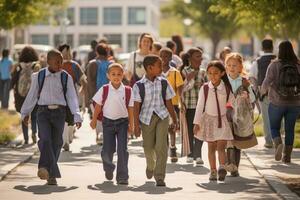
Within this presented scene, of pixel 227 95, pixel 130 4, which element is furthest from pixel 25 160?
pixel 130 4

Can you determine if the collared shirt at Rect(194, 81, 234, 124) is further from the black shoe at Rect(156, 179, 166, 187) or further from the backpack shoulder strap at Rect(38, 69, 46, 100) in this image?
the backpack shoulder strap at Rect(38, 69, 46, 100)

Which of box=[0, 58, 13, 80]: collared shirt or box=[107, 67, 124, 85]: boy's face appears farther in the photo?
box=[0, 58, 13, 80]: collared shirt

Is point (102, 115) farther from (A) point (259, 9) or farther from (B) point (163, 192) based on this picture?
(A) point (259, 9)

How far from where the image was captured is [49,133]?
13578mm

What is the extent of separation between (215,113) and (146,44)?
4.82 m

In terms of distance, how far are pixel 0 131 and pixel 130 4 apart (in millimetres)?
117467

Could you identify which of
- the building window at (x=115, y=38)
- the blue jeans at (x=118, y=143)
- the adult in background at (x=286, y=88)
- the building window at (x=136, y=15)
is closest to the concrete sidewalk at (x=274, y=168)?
the adult in background at (x=286, y=88)

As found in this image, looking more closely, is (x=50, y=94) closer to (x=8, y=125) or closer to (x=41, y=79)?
(x=41, y=79)

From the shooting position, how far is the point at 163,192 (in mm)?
12664

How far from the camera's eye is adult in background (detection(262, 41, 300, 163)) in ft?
52.7

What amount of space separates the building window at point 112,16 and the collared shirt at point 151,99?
125030 mm

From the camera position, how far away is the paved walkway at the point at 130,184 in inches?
485

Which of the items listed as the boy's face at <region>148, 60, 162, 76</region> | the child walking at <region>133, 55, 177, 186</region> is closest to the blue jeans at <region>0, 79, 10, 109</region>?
the child walking at <region>133, 55, 177, 186</region>

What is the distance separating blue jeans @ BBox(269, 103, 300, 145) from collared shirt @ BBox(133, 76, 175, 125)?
326cm
